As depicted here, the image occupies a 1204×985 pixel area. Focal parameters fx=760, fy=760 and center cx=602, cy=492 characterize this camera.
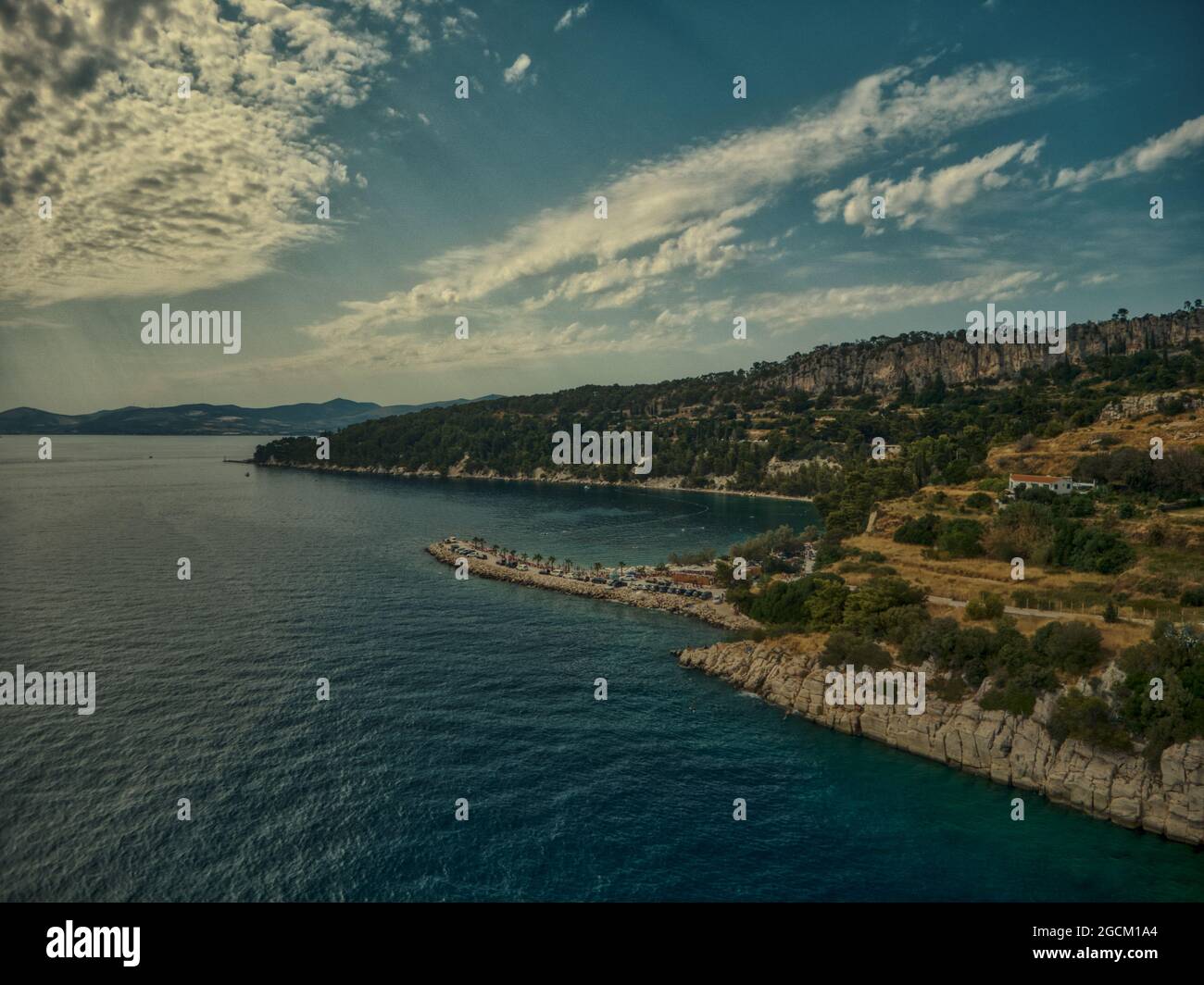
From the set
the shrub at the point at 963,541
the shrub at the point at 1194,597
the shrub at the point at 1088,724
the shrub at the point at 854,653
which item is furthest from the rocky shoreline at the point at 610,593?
the shrub at the point at 1194,597

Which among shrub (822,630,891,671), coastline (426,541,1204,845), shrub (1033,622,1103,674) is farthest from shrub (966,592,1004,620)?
coastline (426,541,1204,845)

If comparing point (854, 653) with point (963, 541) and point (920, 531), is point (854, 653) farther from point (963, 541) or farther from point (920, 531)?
point (920, 531)

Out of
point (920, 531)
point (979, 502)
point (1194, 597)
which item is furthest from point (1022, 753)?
point (979, 502)

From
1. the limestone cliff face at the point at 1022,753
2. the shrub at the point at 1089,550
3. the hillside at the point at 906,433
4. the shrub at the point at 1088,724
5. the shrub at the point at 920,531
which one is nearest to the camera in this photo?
Result: the limestone cliff face at the point at 1022,753

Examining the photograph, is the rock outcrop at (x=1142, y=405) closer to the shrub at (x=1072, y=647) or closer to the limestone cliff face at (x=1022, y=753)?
the shrub at (x=1072, y=647)
